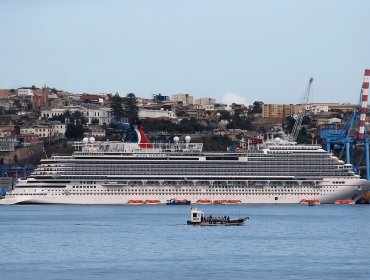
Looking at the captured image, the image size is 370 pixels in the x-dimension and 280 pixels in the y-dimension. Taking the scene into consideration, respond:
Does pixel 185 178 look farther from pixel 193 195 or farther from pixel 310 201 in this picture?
pixel 310 201

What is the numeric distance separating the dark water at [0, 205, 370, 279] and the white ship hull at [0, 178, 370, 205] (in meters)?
17.2

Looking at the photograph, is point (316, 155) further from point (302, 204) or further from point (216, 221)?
point (216, 221)

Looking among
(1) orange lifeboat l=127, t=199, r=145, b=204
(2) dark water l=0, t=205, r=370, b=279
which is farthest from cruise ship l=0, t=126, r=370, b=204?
(2) dark water l=0, t=205, r=370, b=279

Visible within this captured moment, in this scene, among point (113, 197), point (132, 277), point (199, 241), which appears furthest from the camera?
point (113, 197)

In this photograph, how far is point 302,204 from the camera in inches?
4749

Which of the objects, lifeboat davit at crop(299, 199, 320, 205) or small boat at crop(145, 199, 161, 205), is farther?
lifeboat davit at crop(299, 199, 320, 205)

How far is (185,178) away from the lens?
121 metres

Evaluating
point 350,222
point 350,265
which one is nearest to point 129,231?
point 350,222

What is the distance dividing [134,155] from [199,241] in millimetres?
50592

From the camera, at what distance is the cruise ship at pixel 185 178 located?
120 metres

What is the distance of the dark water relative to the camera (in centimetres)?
5841

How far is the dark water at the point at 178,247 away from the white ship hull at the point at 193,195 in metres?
17.2

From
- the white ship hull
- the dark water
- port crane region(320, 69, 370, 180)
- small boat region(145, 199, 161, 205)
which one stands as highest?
port crane region(320, 69, 370, 180)

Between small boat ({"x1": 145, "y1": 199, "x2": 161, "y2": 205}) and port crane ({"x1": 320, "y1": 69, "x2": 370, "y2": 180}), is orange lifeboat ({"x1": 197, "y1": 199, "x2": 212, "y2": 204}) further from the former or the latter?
port crane ({"x1": 320, "y1": 69, "x2": 370, "y2": 180})
